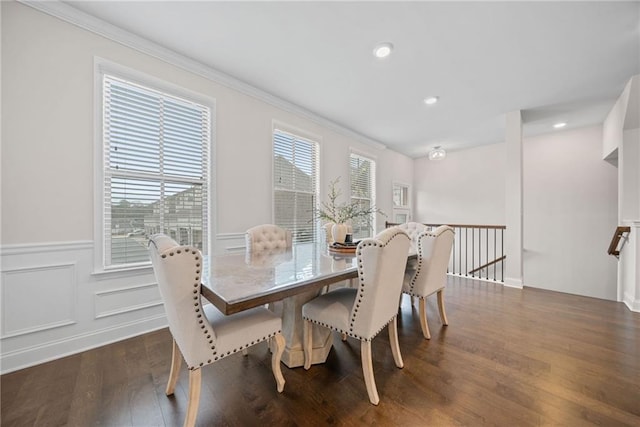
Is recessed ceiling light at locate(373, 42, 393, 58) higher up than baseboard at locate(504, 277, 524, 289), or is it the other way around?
recessed ceiling light at locate(373, 42, 393, 58)

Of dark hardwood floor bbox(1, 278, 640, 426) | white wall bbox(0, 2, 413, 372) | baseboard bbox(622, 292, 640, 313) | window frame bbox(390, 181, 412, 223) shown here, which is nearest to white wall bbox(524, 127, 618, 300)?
baseboard bbox(622, 292, 640, 313)

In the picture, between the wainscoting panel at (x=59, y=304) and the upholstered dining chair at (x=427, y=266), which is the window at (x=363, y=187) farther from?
the wainscoting panel at (x=59, y=304)

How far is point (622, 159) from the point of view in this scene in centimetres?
340

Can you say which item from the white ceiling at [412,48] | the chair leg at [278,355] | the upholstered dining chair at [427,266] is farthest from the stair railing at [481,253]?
the chair leg at [278,355]

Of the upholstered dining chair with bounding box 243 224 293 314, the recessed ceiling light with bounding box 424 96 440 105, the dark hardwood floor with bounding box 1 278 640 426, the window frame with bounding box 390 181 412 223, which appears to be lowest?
the dark hardwood floor with bounding box 1 278 640 426

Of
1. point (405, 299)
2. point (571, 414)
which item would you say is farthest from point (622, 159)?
point (571, 414)

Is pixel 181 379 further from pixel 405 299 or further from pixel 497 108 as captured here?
pixel 497 108

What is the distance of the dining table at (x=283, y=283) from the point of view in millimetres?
1159

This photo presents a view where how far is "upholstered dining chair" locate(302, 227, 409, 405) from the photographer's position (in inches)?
55.7

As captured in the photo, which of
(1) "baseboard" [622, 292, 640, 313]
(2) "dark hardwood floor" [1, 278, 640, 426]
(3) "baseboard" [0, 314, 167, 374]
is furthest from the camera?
(1) "baseboard" [622, 292, 640, 313]

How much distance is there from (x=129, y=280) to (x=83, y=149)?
47.4 inches

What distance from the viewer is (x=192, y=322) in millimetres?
1188

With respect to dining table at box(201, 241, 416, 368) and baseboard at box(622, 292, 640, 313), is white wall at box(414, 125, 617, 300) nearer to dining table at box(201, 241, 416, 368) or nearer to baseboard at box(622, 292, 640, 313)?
baseboard at box(622, 292, 640, 313)

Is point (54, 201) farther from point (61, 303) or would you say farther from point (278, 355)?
point (278, 355)
